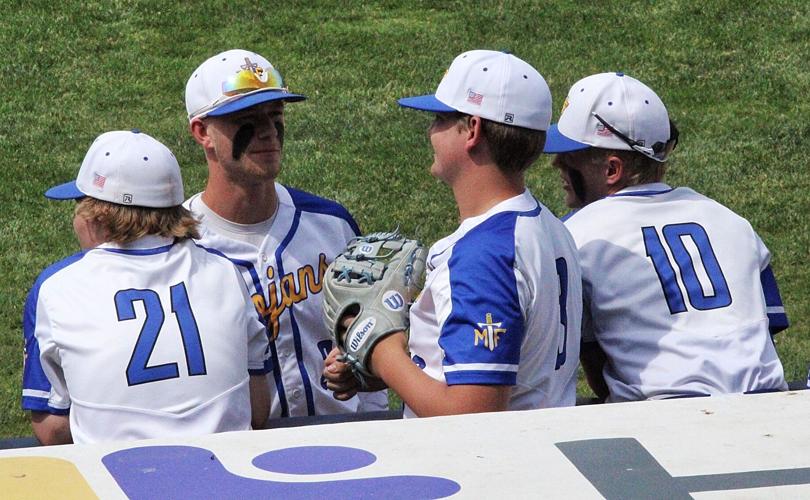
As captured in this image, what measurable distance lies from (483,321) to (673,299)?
0.81m

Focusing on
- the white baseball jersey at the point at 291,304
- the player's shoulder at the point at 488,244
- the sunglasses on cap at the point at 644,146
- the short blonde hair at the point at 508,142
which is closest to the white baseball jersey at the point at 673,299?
the sunglasses on cap at the point at 644,146

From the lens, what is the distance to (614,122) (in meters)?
3.70

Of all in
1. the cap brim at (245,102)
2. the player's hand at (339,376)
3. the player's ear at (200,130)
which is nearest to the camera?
the player's hand at (339,376)

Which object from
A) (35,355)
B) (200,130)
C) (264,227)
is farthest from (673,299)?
(35,355)

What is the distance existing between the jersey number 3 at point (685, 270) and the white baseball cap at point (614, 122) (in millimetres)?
273

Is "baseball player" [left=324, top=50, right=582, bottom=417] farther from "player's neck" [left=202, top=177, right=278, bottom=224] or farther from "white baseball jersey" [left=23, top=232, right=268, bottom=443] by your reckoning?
"player's neck" [left=202, top=177, right=278, bottom=224]

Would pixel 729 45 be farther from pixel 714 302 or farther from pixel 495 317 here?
pixel 495 317

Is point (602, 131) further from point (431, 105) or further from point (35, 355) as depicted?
point (35, 355)

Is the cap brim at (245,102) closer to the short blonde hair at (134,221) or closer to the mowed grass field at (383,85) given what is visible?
the short blonde hair at (134,221)

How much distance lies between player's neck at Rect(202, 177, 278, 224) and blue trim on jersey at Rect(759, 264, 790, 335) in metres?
1.51

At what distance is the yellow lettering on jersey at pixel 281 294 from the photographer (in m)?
4.00

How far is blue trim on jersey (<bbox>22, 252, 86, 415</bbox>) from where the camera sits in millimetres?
3453

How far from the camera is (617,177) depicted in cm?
375

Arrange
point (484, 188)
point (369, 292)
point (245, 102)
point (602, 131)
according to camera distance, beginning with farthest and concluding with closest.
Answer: point (245, 102) < point (602, 131) < point (369, 292) < point (484, 188)
